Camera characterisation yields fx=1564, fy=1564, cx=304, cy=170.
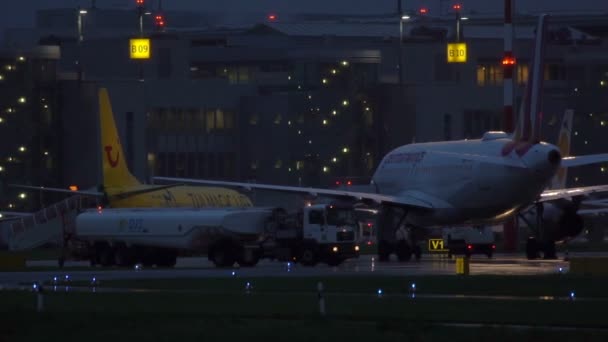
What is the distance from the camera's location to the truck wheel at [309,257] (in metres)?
65.4

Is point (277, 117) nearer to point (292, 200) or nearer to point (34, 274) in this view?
point (292, 200)

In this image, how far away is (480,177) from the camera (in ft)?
232

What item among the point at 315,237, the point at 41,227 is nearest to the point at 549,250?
the point at 315,237

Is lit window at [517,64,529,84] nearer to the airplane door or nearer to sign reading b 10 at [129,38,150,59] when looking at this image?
sign reading b 10 at [129,38,150,59]

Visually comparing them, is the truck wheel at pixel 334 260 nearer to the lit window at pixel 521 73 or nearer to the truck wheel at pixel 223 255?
the truck wheel at pixel 223 255

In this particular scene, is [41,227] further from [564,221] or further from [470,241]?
[564,221]

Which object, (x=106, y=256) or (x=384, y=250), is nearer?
(x=384, y=250)

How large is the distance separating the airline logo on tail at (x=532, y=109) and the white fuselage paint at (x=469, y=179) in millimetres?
508

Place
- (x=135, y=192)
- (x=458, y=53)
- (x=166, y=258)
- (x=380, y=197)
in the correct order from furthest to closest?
(x=458, y=53) → (x=135, y=192) → (x=380, y=197) → (x=166, y=258)

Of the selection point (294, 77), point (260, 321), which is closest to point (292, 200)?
point (294, 77)

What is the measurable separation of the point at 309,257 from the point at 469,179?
9.94 m

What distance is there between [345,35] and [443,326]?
136 metres

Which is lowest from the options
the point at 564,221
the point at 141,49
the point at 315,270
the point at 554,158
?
the point at 564,221

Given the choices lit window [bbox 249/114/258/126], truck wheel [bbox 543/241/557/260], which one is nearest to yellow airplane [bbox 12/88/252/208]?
truck wheel [bbox 543/241/557/260]
